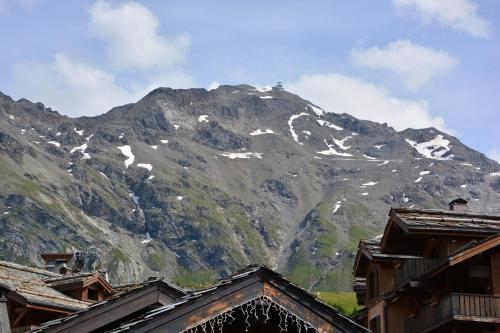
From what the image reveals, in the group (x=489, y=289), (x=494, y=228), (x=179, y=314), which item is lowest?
(x=179, y=314)

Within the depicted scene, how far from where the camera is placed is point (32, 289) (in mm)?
38312

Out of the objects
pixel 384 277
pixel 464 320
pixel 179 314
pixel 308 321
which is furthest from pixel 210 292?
pixel 384 277

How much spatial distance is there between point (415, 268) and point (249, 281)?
32027 mm

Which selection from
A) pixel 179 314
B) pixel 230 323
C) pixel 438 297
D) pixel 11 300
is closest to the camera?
pixel 179 314

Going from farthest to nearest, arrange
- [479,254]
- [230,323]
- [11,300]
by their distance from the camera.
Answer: [479,254] → [11,300] → [230,323]

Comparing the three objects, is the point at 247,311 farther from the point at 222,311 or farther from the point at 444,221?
the point at 444,221

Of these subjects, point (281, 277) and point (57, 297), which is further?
point (57, 297)

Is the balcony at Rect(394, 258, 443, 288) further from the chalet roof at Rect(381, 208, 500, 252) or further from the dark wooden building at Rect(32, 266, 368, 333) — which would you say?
the dark wooden building at Rect(32, 266, 368, 333)

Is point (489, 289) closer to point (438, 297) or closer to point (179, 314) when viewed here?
point (438, 297)

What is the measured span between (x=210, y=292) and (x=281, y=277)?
1.02m

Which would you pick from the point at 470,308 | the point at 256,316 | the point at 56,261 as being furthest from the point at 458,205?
the point at 256,316

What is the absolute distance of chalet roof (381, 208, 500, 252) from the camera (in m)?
42.0

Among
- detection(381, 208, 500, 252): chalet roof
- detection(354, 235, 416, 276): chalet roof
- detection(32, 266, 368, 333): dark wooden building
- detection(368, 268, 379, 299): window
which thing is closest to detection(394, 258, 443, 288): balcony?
detection(354, 235, 416, 276): chalet roof

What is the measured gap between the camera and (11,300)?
3541cm
